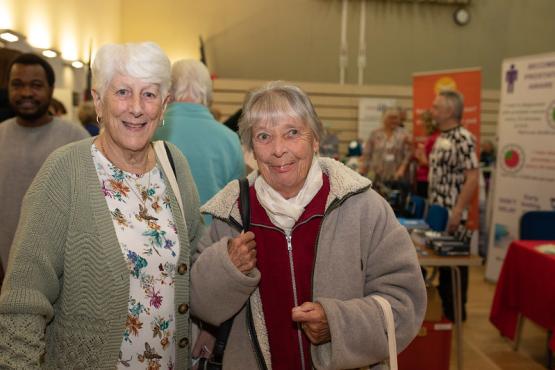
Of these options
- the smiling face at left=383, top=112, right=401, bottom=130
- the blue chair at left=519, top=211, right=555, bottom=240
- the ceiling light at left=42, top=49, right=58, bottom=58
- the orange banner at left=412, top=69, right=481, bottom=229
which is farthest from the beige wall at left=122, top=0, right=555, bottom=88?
the blue chair at left=519, top=211, right=555, bottom=240

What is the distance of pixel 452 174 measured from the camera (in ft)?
15.2

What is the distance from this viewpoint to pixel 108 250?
1480 millimetres

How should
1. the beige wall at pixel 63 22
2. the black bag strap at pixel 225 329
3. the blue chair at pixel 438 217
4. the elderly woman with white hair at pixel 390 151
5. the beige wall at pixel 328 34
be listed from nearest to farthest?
the black bag strap at pixel 225 329, the blue chair at pixel 438 217, the beige wall at pixel 63 22, the elderly woman with white hair at pixel 390 151, the beige wall at pixel 328 34

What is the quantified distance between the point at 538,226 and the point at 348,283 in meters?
3.33

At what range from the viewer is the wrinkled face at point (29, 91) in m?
2.88

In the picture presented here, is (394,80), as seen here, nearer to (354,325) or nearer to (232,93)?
(232,93)

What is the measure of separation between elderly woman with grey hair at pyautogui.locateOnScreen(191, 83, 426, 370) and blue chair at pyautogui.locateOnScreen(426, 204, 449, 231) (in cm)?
291

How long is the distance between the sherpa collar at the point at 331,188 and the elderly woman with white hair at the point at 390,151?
196 inches

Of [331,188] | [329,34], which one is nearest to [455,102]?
[331,188]

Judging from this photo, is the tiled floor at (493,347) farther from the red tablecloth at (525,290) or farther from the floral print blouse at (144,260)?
the floral print blouse at (144,260)

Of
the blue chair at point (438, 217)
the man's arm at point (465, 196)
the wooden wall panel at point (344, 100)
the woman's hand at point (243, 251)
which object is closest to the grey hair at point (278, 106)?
the woman's hand at point (243, 251)

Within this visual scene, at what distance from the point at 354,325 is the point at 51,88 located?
7.79ft

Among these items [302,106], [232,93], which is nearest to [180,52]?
[232,93]

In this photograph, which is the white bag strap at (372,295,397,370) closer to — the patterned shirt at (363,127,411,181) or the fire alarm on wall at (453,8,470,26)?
the patterned shirt at (363,127,411,181)
